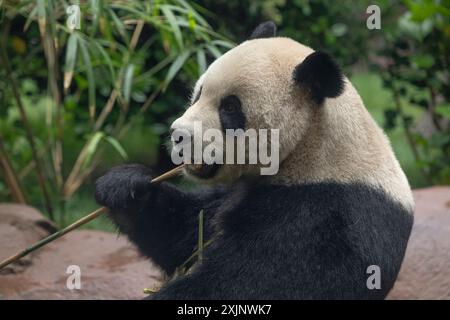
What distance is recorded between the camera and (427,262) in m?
4.90

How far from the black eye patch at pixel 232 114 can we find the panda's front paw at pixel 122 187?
575 mm

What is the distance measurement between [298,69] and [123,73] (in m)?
2.53

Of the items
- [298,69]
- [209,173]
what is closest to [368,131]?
[298,69]

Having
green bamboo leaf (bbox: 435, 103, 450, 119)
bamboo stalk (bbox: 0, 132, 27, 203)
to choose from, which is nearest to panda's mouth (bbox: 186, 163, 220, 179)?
bamboo stalk (bbox: 0, 132, 27, 203)

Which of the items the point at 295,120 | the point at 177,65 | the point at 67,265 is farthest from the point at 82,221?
the point at 177,65

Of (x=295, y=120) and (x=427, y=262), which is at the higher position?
(x=295, y=120)

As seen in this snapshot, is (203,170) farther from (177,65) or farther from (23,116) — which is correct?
(23,116)

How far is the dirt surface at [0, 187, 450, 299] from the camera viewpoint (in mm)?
4609

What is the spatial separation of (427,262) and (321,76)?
200cm

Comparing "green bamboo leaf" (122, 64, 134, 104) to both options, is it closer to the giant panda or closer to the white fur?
the giant panda

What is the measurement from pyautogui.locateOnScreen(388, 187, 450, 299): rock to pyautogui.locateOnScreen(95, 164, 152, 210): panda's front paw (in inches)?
74.7

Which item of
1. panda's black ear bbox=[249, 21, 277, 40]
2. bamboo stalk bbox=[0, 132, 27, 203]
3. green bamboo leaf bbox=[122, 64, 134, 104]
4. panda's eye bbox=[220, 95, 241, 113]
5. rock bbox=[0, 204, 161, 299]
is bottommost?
rock bbox=[0, 204, 161, 299]

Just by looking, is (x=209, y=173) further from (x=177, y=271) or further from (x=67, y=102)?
(x=67, y=102)

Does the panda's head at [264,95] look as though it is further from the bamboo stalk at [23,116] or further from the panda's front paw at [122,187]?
the bamboo stalk at [23,116]
